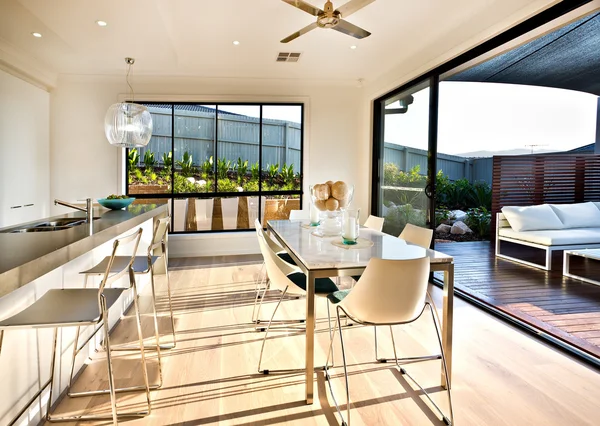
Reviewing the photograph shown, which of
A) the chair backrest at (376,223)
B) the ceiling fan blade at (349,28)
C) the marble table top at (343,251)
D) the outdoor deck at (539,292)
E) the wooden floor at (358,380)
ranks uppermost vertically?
the ceiling fan blade at (349,28)

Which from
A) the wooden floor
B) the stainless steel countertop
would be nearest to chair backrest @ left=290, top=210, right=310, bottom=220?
the wooden floor

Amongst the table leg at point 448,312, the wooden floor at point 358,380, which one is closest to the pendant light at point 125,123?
the wooden floor at point 358,380

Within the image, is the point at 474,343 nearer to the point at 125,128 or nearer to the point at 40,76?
the point at 125,128

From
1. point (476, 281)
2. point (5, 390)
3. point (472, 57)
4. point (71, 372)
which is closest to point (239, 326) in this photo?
point (71, 372)

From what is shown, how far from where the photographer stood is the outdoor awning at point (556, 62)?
152 inches

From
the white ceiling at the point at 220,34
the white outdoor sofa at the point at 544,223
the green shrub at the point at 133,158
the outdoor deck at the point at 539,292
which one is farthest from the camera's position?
the green shrub at the point at 133,158

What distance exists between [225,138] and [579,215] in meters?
5.36

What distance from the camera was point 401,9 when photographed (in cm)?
346

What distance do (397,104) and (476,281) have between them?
2419 millimetres

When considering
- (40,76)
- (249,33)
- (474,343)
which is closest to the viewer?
(474,343)

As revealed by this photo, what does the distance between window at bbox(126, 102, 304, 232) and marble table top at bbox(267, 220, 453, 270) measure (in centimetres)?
317

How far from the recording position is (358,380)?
2168mm

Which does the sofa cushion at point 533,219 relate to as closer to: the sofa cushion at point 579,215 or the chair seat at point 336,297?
the sofa cushion at point 579,215

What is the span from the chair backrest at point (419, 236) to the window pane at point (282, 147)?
337 centimetres
